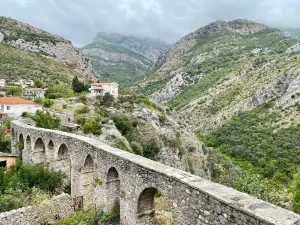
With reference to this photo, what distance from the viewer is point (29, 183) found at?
15.7 m

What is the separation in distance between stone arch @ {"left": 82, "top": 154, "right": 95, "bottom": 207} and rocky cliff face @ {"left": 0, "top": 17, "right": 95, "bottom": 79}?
93770 millimetres

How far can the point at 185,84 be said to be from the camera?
376ft

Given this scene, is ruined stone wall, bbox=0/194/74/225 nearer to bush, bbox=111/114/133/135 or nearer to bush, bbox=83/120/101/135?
bush, bbox=83/120/101/135

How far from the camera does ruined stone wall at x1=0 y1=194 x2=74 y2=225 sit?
427 inches

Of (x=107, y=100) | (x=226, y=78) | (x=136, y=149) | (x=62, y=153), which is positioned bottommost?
(x=136, y=149)

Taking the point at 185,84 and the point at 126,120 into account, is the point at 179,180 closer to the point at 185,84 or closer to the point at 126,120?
the point at 126,120

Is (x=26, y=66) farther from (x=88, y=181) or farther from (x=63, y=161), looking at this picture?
(x=88, y=181)

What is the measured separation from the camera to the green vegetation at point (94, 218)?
10531 millimetres

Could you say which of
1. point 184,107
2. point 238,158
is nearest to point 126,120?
point 238,158

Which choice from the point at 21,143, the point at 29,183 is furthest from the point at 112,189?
the point at 21,143

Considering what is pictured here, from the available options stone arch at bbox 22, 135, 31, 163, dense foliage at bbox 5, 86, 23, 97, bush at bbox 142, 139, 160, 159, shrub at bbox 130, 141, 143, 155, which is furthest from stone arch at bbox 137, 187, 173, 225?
dense foliage at bbox 5, 86, 23, 97

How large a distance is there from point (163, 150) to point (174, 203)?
912 inches

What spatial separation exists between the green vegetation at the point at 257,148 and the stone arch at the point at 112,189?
26542 millimetres

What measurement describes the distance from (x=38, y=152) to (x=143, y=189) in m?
12.4
